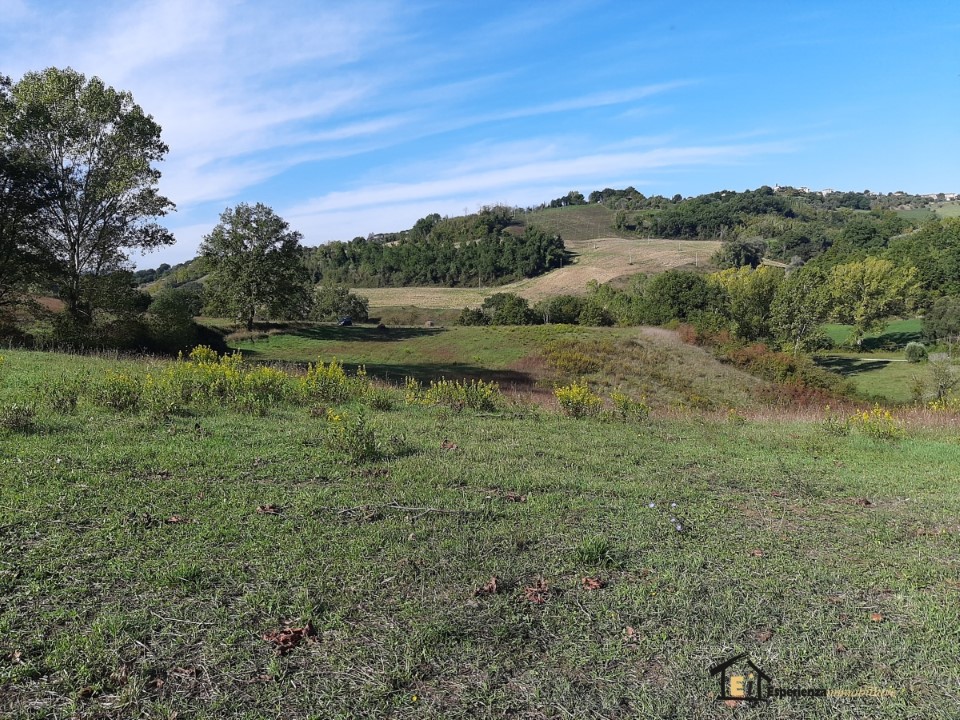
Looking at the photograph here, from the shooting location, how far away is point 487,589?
3.78m

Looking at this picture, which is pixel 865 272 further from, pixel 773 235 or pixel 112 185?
pixel 112 185

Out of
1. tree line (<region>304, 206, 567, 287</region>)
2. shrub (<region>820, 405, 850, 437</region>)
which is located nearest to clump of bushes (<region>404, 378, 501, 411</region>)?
shrub (<region>820, 405, 850, 437</region>)

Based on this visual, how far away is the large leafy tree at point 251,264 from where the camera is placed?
4097cm

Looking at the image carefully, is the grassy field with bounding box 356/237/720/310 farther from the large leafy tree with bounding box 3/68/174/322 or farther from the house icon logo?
the house icon logo

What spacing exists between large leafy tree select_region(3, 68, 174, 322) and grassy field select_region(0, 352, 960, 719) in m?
21.6

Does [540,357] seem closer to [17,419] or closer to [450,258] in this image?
[17,419]

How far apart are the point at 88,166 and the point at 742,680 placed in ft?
98.0

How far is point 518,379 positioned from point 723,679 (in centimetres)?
2665

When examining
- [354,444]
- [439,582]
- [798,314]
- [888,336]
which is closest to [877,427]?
[354,444]

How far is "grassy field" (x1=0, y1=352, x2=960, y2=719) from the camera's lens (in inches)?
112

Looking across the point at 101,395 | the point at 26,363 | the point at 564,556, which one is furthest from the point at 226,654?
the point at 26,363

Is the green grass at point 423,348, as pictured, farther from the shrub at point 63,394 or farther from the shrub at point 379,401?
the shrub at point 63,394

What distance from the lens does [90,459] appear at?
5789 mm

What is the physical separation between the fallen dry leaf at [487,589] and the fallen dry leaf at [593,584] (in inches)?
23.9
